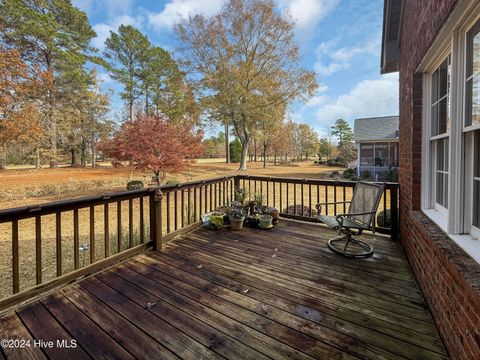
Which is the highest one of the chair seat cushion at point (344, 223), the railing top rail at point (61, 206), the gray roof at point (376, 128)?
the gray roof at point (376, 128)

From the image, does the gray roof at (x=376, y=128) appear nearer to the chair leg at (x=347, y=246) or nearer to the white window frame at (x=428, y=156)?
the chair leg at (x=347, y=246)

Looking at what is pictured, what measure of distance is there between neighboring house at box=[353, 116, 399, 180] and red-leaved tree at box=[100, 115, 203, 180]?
1084cm

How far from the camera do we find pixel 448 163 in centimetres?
180

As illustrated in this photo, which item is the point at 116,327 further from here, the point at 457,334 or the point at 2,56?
the point at 2,56

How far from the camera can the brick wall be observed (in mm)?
1148

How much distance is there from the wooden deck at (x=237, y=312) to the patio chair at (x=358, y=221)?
23cm

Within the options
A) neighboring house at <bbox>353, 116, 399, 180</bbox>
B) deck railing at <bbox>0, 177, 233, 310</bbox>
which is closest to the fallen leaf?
deck railing at <bbox>0, 177, 233, 310</bbox>

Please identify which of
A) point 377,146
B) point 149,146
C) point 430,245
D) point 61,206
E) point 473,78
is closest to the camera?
point 473,78

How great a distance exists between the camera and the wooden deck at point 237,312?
58.5 inches

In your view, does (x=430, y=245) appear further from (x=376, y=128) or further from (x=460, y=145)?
(x=376, y=128)

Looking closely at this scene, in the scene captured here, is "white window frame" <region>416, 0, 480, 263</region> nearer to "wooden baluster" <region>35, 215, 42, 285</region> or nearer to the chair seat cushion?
the chair seat cushion

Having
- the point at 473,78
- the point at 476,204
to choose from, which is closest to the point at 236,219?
the point at 476,204

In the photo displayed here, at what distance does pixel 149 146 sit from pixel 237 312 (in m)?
7.05

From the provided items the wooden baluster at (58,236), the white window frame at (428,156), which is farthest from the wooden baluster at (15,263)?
the white window frame at (428,156)
